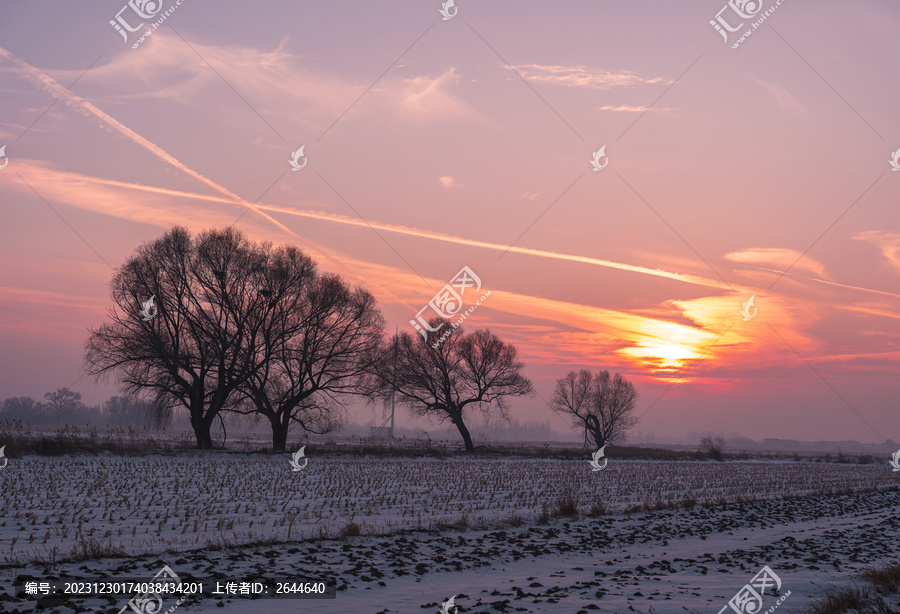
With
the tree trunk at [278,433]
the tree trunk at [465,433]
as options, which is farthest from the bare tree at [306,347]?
the tree trunk at [465,433]

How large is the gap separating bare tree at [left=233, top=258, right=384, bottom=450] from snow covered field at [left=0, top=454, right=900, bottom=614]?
18985 mm

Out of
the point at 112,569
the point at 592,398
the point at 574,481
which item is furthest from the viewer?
the point at 592,398

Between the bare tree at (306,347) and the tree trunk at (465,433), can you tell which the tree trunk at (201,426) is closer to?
the bare tree at (306,347)

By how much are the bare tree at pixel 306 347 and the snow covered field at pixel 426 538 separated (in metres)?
19.0

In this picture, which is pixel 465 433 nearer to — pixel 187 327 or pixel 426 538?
pixel 187 327

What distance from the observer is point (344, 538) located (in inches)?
595

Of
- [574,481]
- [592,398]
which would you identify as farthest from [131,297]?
[592,398]

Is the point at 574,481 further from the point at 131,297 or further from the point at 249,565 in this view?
the point at 131,297

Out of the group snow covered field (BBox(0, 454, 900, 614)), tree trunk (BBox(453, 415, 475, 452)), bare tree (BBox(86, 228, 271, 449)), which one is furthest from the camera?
tree trunk (BBox(453, 415, 475, 452))

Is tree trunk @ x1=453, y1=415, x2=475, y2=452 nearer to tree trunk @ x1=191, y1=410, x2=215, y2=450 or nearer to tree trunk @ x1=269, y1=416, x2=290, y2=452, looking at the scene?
tree trunk @ x1=269, y1=416, x2=290, y2=452

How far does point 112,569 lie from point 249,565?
2275 mm

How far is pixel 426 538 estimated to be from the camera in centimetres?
1602

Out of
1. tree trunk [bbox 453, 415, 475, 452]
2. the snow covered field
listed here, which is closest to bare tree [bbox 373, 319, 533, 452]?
tree trunk [bbox 453, 415, 475, 452]

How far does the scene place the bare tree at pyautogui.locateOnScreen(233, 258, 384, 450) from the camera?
4806cm
